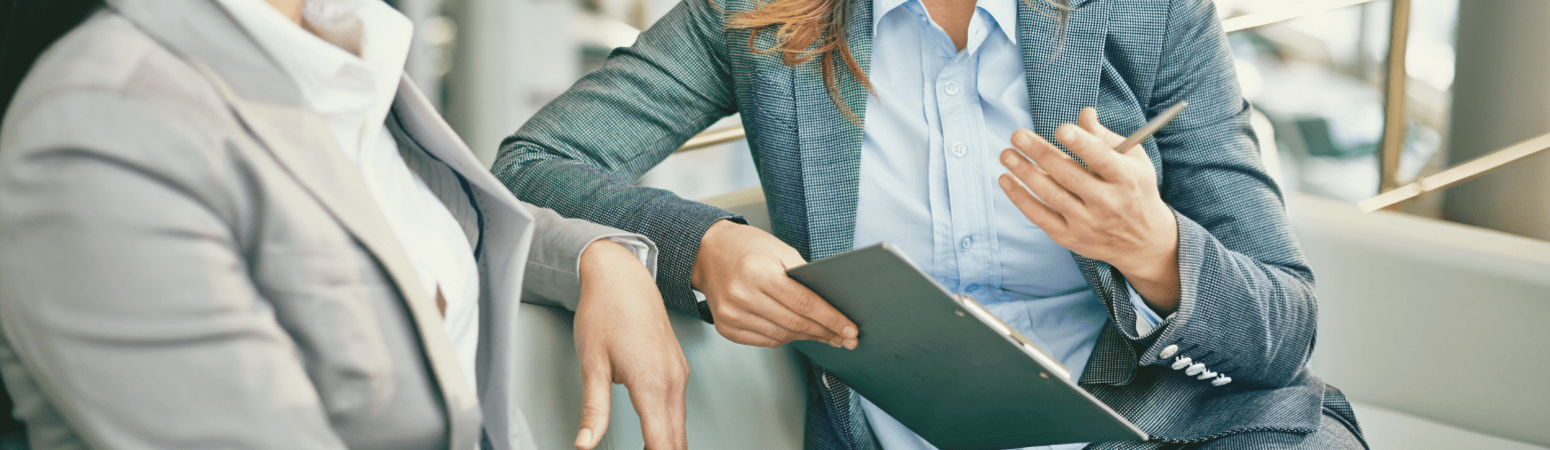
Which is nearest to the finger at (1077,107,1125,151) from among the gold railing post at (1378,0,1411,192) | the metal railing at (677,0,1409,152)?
the metal railing at (677,0,1409,152)

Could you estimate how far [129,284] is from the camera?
1.51 ft

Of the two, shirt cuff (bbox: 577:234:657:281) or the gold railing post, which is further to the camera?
the gold railing post

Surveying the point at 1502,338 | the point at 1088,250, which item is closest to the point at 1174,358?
the point at 1088,250

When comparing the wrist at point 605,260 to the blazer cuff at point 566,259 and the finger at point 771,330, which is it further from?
the finger at point 771,330

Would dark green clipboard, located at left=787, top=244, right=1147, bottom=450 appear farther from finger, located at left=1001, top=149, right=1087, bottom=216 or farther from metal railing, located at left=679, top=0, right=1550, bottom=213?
metal railing, located at left=679, top=0, right=1550, bottom=213

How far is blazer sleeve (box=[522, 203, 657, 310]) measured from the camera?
948 millimetres

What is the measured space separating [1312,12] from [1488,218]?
2.41 feet

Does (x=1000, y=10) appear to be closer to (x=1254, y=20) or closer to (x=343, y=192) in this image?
(x=343, y=192)

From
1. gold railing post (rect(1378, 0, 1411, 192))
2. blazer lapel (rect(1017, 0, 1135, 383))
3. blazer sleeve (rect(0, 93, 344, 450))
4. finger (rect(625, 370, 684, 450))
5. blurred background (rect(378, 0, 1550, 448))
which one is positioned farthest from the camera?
gold railing post (rect(1378, 0, 1411, 192))

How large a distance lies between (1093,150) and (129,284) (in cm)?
60

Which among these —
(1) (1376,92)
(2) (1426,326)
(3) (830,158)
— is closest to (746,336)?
(3) (830,158)

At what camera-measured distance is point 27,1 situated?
50 cm

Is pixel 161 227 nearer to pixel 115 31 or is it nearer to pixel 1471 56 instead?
pixel 115 31

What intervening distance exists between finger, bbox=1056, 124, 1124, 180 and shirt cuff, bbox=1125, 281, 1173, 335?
0.79 feet
